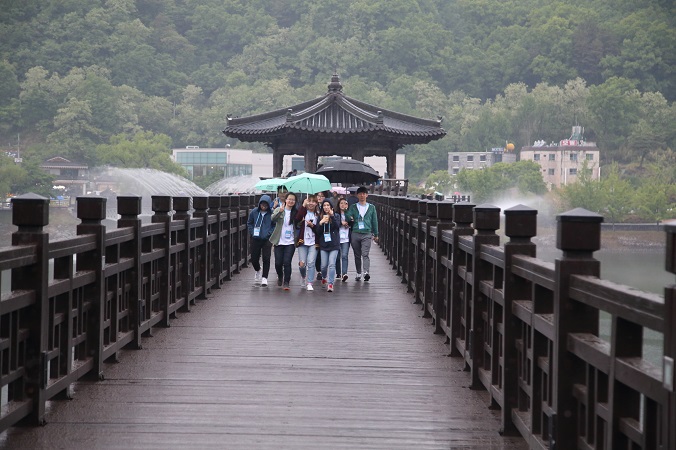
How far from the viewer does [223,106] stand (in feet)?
406

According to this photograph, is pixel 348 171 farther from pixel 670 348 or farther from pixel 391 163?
pixel 670 348

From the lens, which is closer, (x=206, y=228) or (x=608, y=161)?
(x=206, y=228)

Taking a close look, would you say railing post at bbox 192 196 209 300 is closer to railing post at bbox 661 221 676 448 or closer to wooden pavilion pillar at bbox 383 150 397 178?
railing post at bbox 661 221 676 448

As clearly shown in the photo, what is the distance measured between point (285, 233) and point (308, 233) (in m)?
0.36

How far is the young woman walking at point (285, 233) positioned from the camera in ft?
38.4

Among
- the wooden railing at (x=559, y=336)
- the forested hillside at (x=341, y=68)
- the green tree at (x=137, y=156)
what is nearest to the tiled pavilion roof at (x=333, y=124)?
the wooden railing at (x=559, y=336)

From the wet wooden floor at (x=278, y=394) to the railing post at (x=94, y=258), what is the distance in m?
0.35

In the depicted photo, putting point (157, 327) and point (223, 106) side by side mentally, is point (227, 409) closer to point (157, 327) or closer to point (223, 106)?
point (157, 327)

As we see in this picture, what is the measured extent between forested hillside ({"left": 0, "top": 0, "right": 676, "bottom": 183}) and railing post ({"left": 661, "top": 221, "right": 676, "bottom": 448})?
9793cm

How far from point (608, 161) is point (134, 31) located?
69.6 meters

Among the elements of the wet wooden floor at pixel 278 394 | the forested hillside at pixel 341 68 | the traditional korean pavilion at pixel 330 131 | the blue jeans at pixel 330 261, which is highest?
the forested hillside at pixel 341 68

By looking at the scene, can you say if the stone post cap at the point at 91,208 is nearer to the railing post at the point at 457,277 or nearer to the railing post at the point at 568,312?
the railing post at the point at 457,277

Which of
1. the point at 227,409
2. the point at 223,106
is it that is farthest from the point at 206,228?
the point at 223,106

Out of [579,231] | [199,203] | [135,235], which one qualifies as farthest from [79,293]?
[199,203]
